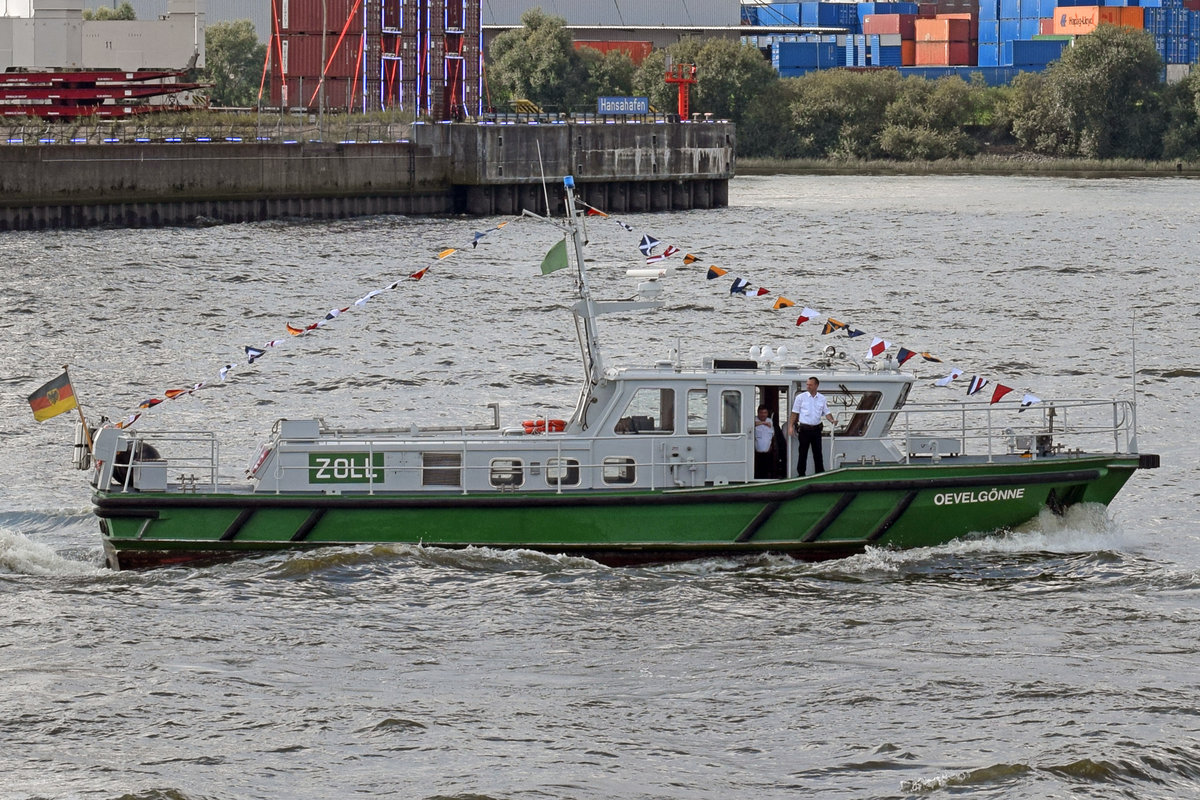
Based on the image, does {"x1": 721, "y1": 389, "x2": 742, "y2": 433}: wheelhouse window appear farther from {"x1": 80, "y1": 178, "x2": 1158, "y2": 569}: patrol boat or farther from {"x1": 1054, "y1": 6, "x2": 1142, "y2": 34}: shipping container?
{"x1": 1054, "y1": 6, "x2": 1142, "y2": 34}: shipping container

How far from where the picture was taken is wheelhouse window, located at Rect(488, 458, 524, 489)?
19.6 metres

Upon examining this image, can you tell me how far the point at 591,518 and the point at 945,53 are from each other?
169 m

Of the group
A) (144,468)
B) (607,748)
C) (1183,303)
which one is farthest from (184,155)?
(607,748)

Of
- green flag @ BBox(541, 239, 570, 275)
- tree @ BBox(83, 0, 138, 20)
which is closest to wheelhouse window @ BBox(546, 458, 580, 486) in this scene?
green flag @ BBox(541, 239, 570, 275)

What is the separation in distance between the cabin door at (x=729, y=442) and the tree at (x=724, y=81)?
4020 inches

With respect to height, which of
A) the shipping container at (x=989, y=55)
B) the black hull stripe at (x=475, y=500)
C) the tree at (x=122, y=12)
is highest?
the shipping container at (x=989, y=55)

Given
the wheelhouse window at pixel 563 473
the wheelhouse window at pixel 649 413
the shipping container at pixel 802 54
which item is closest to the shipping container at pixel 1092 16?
the shipping container at pixel 802 54

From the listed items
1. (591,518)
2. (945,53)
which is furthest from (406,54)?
(945,53)

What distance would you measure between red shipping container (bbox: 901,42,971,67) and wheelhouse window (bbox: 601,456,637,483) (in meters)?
168

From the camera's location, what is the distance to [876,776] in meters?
14.4

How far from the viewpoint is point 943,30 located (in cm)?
17950

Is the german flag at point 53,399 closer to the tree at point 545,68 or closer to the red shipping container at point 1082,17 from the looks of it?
the tree at point 545,68

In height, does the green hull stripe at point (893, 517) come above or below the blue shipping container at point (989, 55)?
below

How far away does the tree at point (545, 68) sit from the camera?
126m
